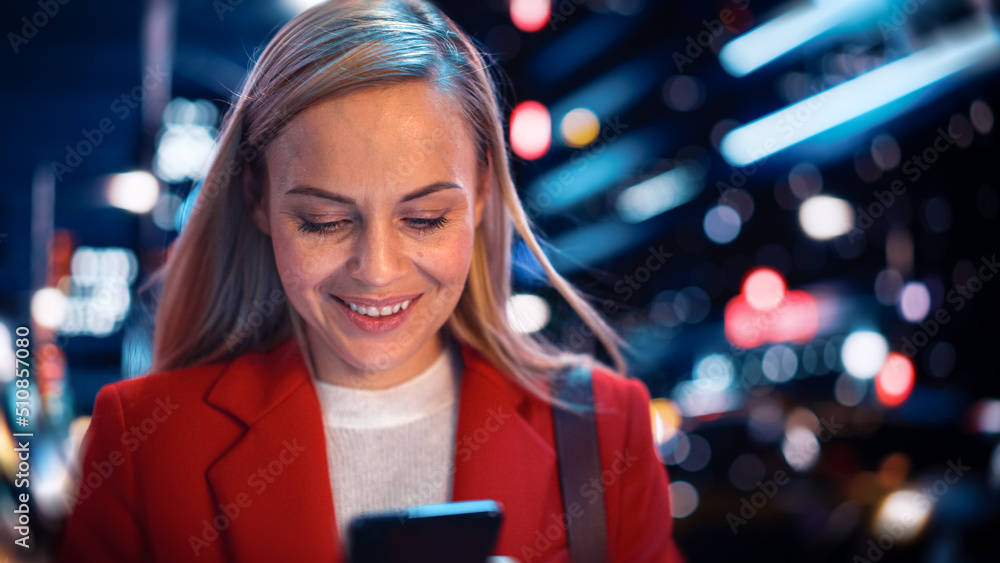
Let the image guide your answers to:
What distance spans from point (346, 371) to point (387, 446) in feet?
0.44

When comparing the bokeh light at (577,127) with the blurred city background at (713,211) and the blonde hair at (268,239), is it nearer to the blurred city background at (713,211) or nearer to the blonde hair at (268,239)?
the blurred city background at (713,211)

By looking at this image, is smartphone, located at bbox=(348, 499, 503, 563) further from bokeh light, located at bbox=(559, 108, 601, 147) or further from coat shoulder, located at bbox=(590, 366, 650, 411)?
bokeh light, located at bbox=(559, 108, 601, 147)

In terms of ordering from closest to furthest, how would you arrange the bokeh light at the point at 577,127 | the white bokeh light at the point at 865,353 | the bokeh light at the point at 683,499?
the bokeh light at the point at 683,499 < the bokeh light at the point at 577,127 < the white bokeh light at the point at 865,353

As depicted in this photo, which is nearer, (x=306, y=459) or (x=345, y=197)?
(x=345, y=197)

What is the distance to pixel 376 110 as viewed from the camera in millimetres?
844

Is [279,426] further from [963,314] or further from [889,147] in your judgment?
[889,147]

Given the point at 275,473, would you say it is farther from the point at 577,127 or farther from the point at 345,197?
the point at 577,127

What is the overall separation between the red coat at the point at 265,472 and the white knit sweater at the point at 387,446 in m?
0.04

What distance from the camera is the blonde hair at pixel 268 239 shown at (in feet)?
2.88

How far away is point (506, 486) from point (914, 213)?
7.37m

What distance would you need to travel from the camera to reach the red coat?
0.93m

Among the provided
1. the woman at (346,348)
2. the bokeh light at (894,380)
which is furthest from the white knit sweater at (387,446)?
the bokeh light at (894,380)

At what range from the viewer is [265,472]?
958 millimetres

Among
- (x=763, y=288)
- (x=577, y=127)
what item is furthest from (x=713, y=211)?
(x=577, y=127)
